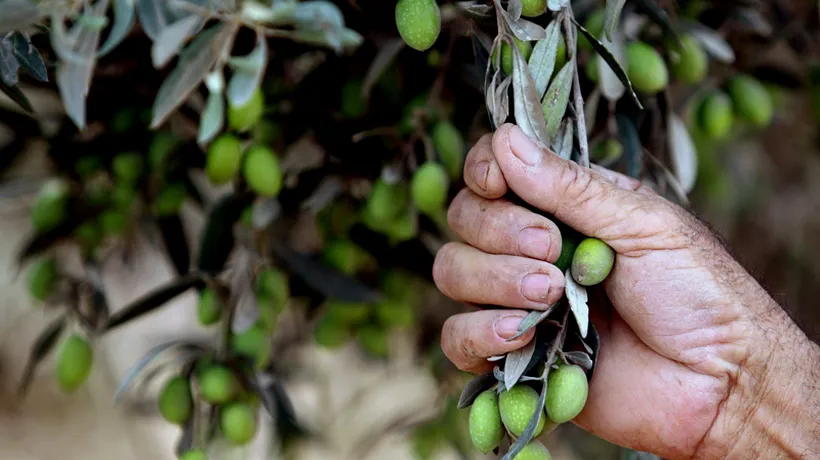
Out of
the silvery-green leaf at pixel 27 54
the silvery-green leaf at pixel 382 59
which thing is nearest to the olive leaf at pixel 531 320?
the silvery-green leaf at pixel 382 59

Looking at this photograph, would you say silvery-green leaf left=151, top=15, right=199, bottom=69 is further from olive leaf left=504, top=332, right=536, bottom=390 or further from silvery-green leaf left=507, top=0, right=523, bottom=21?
olive leaf left=504, top=332, right=536, bottom=390

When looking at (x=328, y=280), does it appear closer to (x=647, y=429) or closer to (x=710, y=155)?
(x=647, y=429)

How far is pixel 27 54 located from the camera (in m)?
0.85

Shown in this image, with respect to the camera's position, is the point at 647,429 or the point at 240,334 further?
the point at 240,334

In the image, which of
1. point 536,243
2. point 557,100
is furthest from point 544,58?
point 536,243

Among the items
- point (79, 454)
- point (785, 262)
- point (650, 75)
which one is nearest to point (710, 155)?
point (785, 262)

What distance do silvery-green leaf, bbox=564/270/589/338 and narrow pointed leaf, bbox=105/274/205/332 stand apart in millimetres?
582

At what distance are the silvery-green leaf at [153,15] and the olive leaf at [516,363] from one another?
17.8 inches

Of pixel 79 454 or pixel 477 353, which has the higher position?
pixel 477 353

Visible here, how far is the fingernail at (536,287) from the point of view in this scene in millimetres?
823

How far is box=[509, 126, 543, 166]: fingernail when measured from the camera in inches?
32.1

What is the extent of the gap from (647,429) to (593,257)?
27 centimetres

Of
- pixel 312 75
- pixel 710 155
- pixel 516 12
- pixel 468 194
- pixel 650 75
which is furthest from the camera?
pixel 710 155

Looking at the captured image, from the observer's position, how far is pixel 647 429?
996mm
